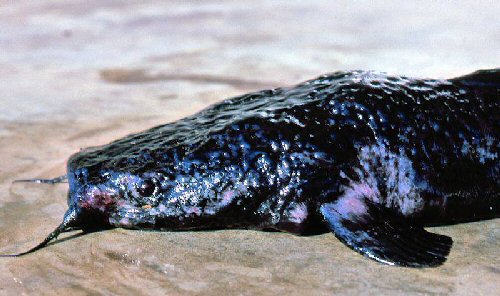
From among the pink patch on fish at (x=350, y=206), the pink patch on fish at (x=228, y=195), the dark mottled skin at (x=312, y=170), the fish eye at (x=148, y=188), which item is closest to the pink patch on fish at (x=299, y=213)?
the dark mottled skin at (x=312, y=170)

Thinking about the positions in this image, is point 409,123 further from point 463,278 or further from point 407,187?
point 463,278

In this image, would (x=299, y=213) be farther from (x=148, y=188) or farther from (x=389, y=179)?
(x=148, y=188)

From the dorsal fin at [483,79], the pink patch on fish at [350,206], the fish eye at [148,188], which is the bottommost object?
the pink patch on fish at [350,206]

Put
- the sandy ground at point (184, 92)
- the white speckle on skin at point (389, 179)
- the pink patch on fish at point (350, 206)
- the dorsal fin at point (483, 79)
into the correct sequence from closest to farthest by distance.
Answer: the sandy ground at point (184, 92), the pink patch on fish at point (350, 206), the white speckle on skin at point (389, 179), the dorsal fin at point (483, 79)

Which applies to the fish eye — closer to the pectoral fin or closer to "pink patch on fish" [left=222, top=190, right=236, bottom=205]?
"pink patch on fish" [left=222, top=190, right=236, bottom=205]

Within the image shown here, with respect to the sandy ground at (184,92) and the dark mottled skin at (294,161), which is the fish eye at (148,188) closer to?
the dark mottled skin at (294,161)
